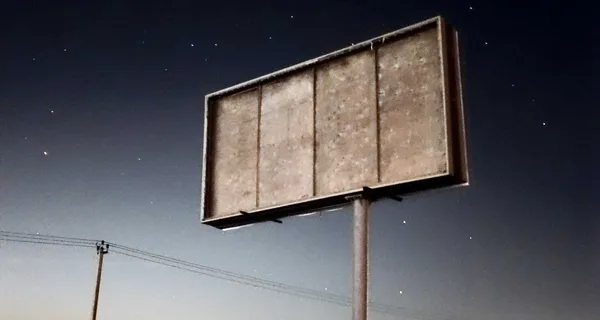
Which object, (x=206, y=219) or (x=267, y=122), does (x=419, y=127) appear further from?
(x=206, y=219)

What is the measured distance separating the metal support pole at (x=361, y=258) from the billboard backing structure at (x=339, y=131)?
14.4 inches

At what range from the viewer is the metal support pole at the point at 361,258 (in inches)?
470

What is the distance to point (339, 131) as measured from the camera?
13.3 meters

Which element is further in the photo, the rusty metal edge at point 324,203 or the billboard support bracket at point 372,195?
the billboard support bracket at point 372,195

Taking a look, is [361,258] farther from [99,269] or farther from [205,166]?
[99,269]

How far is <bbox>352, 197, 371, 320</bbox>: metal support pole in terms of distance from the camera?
39.1ft

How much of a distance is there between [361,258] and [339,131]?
240 cm

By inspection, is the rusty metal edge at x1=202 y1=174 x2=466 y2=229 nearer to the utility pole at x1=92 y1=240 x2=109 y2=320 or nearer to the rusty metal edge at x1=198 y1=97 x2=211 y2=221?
the rusty metal edge at x1=198 y1=97 x2=211 y2=221

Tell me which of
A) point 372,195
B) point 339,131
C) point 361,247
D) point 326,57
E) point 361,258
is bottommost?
point 361,258

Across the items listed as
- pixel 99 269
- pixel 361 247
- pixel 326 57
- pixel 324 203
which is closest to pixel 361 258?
pixel 361 247

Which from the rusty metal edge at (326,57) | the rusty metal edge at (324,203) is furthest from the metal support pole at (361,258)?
the rusty metal edge at (326,57)

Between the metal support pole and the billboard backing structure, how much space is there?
0.37 meters

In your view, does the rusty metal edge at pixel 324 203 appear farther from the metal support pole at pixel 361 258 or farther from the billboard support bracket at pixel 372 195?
the metal support pole at pixel 361 258

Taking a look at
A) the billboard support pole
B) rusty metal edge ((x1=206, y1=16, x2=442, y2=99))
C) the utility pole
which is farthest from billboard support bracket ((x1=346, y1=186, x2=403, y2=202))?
the utility pole
